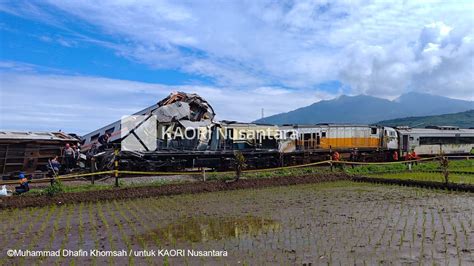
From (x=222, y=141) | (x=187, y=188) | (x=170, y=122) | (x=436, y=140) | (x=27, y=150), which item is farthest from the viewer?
(x=436, y=140)

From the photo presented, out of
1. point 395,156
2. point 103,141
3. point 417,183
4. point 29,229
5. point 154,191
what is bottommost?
point 29,229

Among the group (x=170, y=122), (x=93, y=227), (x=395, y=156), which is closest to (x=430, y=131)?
(x=395, y=156)

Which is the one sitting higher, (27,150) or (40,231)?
(27,150)

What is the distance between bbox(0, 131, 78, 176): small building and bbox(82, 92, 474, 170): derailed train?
1922 mm

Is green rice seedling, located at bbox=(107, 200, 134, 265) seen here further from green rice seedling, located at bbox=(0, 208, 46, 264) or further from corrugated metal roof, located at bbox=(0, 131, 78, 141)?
corrugated metal roof, located at bbox=(0, 131, 78, 141)

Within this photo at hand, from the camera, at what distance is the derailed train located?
2043cm

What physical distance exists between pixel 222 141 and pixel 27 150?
10.2 meters

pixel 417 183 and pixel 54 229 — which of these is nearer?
pixel 54 229

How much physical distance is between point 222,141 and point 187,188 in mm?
7772

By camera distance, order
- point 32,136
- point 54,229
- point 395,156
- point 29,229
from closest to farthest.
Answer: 1. point 54,229
2. point 29,229
3. point 32,136
4. point 395,156

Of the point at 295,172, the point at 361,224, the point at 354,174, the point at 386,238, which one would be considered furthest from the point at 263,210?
the point at 354,174

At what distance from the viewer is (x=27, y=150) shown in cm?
1766

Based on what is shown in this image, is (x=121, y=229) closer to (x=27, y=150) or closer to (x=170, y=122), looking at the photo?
(x=27, y=150)

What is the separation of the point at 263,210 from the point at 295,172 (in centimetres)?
908
